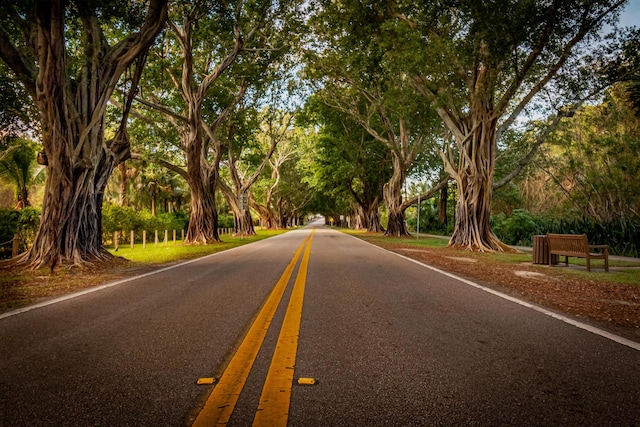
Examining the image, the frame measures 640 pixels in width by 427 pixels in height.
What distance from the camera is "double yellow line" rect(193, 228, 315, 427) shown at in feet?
7.30

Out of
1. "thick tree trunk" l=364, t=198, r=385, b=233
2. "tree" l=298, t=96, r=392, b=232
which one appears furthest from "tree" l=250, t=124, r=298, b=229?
"thick tree trunk" l=364, t=198, r=385, b=233

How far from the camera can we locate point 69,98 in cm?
1021

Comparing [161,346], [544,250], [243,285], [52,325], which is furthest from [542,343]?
[544,250]

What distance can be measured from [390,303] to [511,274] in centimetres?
506

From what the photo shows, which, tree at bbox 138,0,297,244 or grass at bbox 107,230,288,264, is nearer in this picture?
grass at bbox 107,230,288,264

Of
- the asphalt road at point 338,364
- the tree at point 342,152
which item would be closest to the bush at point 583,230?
the tree at point 342,152

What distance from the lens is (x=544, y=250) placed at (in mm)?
11102

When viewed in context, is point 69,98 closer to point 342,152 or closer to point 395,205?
point 395,205

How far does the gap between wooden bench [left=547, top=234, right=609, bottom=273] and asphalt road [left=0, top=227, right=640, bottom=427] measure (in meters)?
5.33

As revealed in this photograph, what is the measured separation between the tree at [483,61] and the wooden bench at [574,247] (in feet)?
17.9

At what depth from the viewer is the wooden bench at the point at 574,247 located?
30.6 feet

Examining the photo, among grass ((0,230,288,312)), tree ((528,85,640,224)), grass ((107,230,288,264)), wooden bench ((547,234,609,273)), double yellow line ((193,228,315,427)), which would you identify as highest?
tree ((528,85,640,224))

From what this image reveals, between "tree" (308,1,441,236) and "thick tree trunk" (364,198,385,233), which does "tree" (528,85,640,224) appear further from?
"thick tree trunk" (364,198,385,233)

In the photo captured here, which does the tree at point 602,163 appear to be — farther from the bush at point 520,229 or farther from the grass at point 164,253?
the grass at point 164,253
